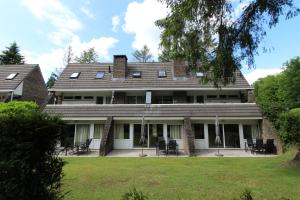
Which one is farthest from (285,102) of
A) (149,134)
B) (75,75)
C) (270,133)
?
(75,75)

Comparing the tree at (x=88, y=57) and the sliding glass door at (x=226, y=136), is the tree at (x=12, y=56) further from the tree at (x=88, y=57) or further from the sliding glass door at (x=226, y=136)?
the sliding glass door at (x=226, y=136)

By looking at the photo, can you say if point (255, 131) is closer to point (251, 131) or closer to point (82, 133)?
point (251, 131)

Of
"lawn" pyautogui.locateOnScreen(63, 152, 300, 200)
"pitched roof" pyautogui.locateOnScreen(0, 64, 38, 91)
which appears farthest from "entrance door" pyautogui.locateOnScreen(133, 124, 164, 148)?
"pitched roof" pyautogui.locateOnScreen(0, 64, 38, 91)

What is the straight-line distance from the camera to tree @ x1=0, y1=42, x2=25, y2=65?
49.3 metres

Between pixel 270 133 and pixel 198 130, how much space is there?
5663mm

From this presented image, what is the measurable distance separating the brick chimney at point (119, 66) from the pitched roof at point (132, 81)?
0.53 meters

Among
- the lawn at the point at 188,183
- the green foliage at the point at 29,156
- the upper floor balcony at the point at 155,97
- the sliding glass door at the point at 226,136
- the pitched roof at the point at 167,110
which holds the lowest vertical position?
the lawn at the point at 188,183

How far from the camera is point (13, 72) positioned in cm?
3194

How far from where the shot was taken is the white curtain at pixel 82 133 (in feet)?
78.2

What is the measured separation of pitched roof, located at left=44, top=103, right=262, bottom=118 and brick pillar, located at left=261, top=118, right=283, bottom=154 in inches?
35.8

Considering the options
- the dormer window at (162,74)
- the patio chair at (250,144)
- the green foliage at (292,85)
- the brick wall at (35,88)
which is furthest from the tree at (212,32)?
the green foliage at (292,85)

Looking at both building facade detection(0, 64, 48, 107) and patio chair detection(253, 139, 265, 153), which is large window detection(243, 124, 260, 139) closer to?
patio chair detection(253, 139, 265, 153)

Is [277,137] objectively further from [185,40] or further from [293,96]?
[293,96]

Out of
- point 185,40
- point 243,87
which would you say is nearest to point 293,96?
point 243,87
